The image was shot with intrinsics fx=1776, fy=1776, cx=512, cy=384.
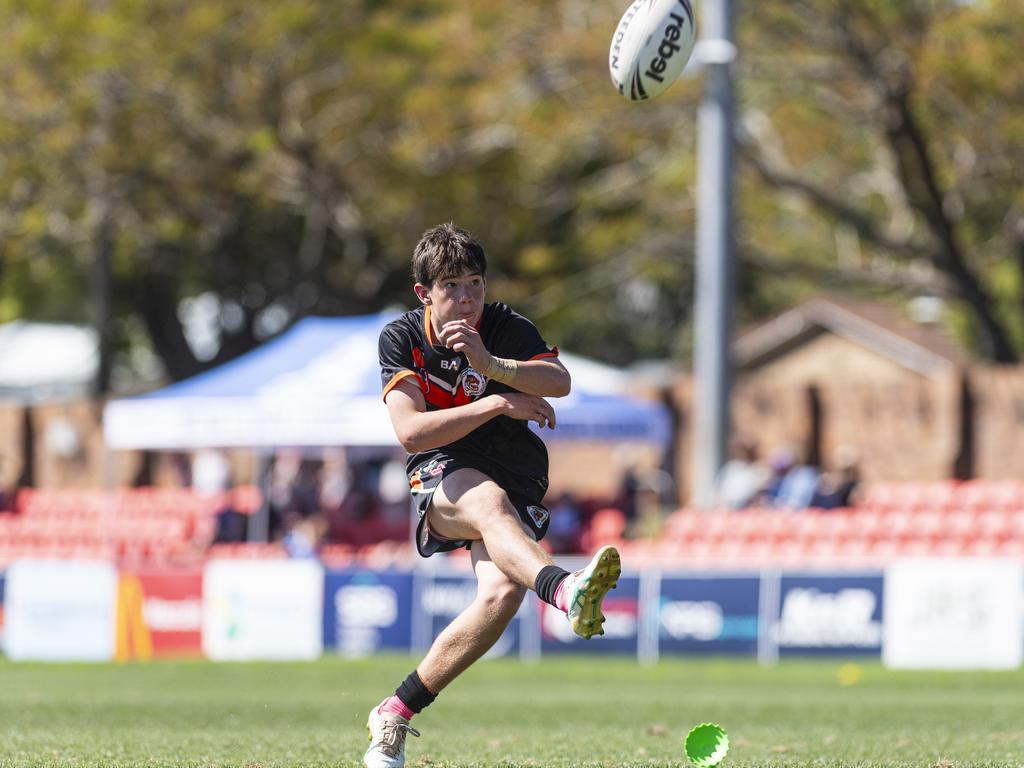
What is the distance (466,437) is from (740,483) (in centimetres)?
1366

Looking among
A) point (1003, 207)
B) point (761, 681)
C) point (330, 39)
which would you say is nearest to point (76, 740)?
point (761, 681)

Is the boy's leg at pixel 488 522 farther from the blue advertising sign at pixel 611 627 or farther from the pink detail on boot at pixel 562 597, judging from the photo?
the blue advertising sign at pixel 611 627

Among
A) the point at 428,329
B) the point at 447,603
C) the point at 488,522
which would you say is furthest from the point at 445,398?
the point at 447,603

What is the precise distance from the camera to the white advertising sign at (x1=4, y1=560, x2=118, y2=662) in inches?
751

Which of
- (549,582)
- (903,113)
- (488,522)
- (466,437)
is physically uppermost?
(903,113)

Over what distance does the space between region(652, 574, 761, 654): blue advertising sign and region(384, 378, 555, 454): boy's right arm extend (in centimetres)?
1090

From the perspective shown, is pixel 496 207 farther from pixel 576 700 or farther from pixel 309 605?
pixel 576 700

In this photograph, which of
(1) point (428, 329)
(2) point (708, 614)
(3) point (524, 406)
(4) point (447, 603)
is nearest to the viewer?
(3) point (524, 406)

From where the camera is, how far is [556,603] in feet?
19.0

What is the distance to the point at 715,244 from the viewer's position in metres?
20.7

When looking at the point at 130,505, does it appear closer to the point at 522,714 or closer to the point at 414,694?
the point at 522,714

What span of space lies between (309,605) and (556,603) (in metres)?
13.0

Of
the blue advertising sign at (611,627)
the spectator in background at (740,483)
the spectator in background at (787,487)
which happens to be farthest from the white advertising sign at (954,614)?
the spectator in background at (740,483)

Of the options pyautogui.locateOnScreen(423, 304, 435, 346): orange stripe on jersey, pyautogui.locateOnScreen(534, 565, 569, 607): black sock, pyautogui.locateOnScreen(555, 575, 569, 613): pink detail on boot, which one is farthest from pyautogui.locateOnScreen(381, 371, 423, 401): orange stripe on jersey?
pyautogui.locateOnScreen(555, 575, 569, 613): pink detail on boot
